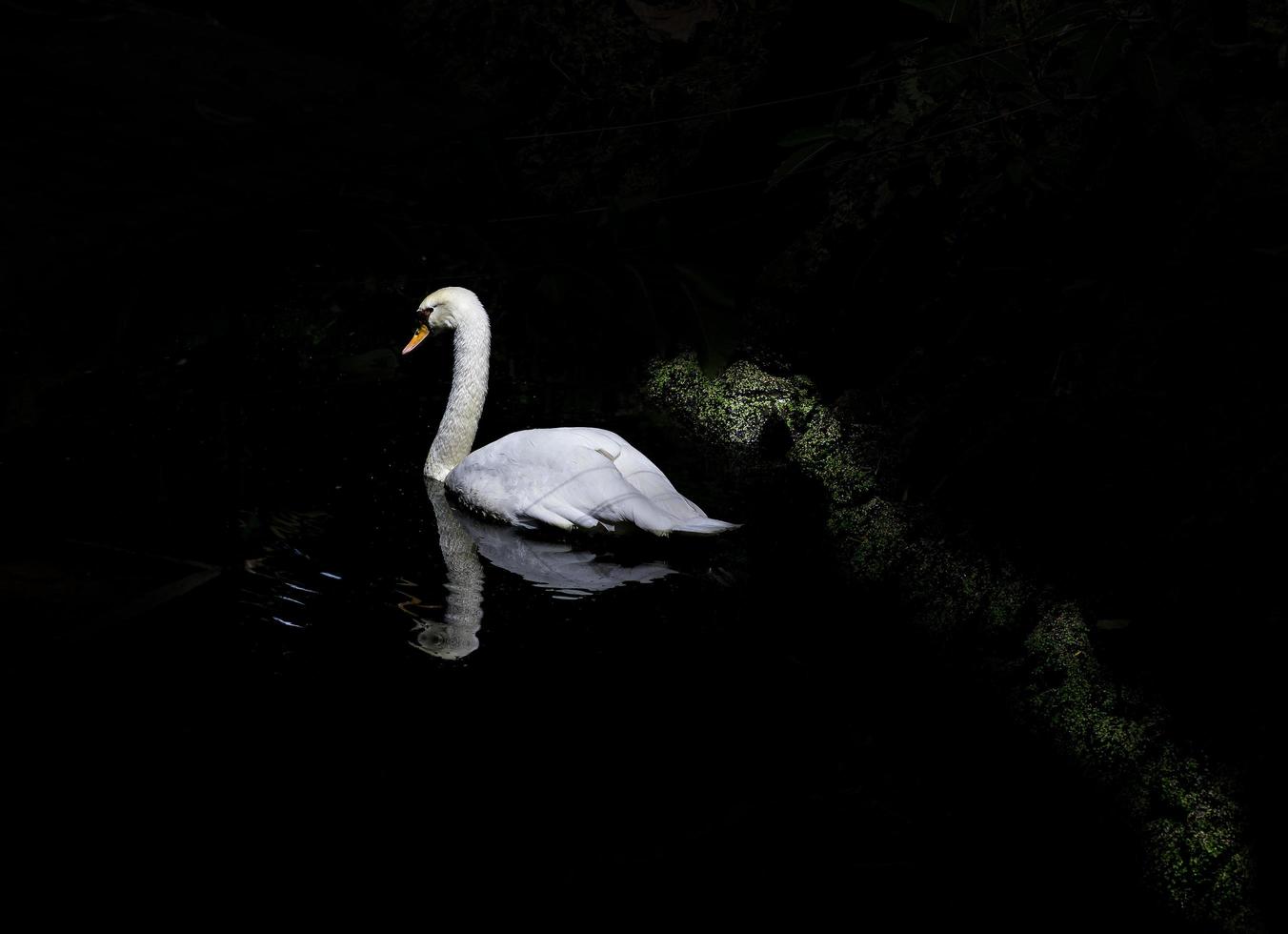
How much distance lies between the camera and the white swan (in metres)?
3.25

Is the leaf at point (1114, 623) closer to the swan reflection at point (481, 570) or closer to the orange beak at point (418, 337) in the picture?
the swan reflection at point (481, 570)

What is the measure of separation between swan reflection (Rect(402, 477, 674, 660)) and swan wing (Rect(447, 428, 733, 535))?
73 millimetres

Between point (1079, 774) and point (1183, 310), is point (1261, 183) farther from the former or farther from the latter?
point (1079, 774)

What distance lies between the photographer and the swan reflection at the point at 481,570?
2.62 m

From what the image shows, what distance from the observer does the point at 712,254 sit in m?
4.75

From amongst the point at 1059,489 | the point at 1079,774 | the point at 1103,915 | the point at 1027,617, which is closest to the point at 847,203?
the point at 1059,489

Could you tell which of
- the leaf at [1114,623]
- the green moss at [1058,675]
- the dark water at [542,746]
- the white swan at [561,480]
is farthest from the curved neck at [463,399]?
the leaf at [1114,623]

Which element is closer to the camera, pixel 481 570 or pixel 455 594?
pixel 455 594

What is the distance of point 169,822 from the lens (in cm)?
191

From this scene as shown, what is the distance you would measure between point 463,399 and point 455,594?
127cm

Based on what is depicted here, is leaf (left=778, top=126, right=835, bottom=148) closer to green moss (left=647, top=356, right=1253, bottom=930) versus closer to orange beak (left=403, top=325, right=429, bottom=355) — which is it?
green moss (left=647, top=356, right=1253, bottom=930)

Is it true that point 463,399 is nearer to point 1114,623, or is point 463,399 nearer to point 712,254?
point 712,254

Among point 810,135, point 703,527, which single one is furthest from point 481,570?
point 810,135

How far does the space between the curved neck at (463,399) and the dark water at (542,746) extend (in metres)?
0.76
